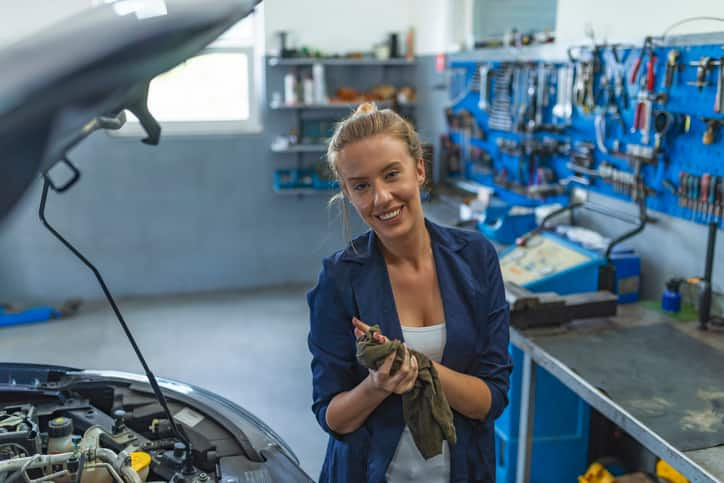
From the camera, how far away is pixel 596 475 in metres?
2.68

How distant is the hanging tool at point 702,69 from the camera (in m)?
2.54

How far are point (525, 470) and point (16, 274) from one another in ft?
14.1

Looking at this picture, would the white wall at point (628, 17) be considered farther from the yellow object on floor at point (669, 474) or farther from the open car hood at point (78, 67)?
the open car hood at point (78, 67)

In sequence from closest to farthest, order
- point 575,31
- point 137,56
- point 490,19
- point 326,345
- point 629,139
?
point 137,56, point 326,345, point 629,139, point 575,31, point 490,19

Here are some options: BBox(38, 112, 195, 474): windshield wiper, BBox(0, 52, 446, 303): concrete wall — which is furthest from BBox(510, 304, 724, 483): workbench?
BBox(0, 52, 446, 303): concrete wall

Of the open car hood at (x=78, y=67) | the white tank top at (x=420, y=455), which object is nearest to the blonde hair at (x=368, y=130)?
the white tank top at (x=420, y=455)

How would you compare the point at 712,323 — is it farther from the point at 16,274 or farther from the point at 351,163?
the point at 16,274

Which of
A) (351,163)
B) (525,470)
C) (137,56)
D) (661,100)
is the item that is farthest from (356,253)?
(661,100)

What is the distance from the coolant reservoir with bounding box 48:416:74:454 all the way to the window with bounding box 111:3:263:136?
407 cm

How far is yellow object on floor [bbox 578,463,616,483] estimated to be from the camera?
264 cm

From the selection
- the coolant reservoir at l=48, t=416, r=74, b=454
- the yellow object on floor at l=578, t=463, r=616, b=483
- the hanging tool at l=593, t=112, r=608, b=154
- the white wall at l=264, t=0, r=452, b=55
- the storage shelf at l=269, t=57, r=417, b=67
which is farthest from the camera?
the white wall at l=264, t=0, r=452, b=55

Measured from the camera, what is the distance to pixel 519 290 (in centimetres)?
264

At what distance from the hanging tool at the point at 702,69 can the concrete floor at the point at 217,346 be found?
2.20 metres

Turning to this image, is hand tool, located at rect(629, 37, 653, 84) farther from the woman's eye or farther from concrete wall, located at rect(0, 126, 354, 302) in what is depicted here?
concrete wall, located at rect(0, 126, 354, 302)
